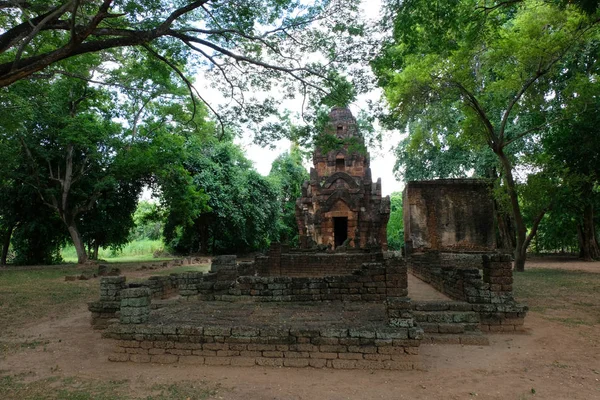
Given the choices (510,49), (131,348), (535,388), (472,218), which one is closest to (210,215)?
(472,218)

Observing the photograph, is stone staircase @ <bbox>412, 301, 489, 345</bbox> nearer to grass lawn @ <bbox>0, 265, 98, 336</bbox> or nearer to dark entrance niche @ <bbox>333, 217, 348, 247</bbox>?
grass lawn @ <bbox>0, 265, 98, 336</bbox>

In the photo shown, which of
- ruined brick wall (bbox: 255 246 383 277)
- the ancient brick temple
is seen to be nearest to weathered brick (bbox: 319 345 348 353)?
ruined brick wall (bbox: 255 246 383 277)

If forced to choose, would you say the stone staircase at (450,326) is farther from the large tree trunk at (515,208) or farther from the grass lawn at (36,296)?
the large tree trunk at (515,208)

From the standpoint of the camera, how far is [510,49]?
46.2ft

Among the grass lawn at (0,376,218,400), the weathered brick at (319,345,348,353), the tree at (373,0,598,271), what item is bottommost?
the grass lawn at (0,376,218,400)

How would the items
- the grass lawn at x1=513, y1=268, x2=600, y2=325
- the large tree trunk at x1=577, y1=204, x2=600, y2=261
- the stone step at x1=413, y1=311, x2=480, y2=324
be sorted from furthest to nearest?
the large tree trunk at x1=577, y1=204, x2=600, y2=261 → the grass lawn at x1=513, y1=268, x2=600, y2=325 → the stone step at x1=413, y1=311, x2=480, y2=324

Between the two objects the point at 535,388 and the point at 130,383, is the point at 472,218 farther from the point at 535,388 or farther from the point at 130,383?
the point at 130,383

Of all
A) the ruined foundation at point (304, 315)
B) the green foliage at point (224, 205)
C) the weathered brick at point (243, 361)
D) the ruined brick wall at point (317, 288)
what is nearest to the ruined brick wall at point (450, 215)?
the ruined foundation at point (304, 315)

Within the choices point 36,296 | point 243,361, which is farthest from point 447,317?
point 36,296

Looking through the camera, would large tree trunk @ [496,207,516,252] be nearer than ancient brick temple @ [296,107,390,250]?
No

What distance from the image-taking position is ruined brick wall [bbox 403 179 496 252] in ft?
→ 72.5

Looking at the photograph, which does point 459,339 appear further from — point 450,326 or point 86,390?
point 86,390

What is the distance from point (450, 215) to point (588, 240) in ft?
27.2

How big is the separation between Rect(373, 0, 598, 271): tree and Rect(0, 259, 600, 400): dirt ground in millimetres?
7192
